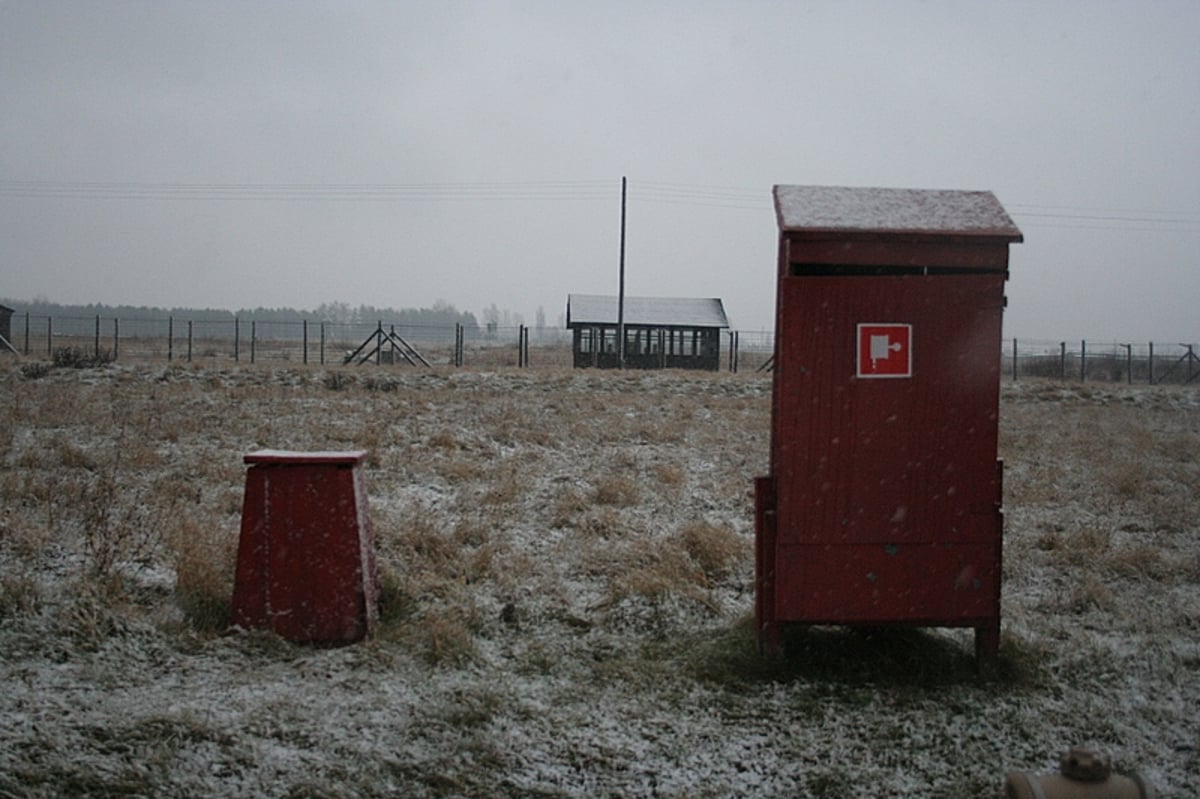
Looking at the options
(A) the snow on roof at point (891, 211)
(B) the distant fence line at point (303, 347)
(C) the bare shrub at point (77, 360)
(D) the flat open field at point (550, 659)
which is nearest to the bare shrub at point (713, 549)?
(D) the flat open field at point (550, 659)

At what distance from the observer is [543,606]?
15.8 feet

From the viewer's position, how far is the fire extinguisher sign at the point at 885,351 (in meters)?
3.69

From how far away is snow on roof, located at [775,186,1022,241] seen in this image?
364 centimetres

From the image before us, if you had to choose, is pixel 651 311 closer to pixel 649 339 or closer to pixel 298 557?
pixel 649 339

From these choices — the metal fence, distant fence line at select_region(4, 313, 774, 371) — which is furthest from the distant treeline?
the metal fence

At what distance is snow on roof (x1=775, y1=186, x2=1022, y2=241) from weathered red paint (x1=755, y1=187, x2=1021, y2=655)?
61 millimetres

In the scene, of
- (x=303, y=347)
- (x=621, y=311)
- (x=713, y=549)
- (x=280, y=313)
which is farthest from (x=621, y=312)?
(x=280, y=313)

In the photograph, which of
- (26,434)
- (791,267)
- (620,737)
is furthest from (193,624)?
(26,434)

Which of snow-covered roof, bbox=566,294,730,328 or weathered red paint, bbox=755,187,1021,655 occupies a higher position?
snow-covered roof, bbox=566,294,730,328

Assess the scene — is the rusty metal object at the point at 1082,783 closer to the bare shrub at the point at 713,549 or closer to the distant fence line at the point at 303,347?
the bare shrub at the point at 713,549

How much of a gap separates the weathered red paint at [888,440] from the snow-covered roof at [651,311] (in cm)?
3374

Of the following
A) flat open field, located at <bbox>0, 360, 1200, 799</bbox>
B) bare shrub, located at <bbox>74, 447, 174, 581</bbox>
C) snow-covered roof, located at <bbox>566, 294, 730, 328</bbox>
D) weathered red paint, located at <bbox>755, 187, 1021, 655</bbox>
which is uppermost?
snow-covered roof, located at <bbox>566, 294, 730, 328</bbox>

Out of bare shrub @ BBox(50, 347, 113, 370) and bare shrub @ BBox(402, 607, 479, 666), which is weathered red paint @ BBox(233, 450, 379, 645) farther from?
bare shrub @ BBox(50, 347, 113, 370)

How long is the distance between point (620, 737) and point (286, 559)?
6.12 ft
